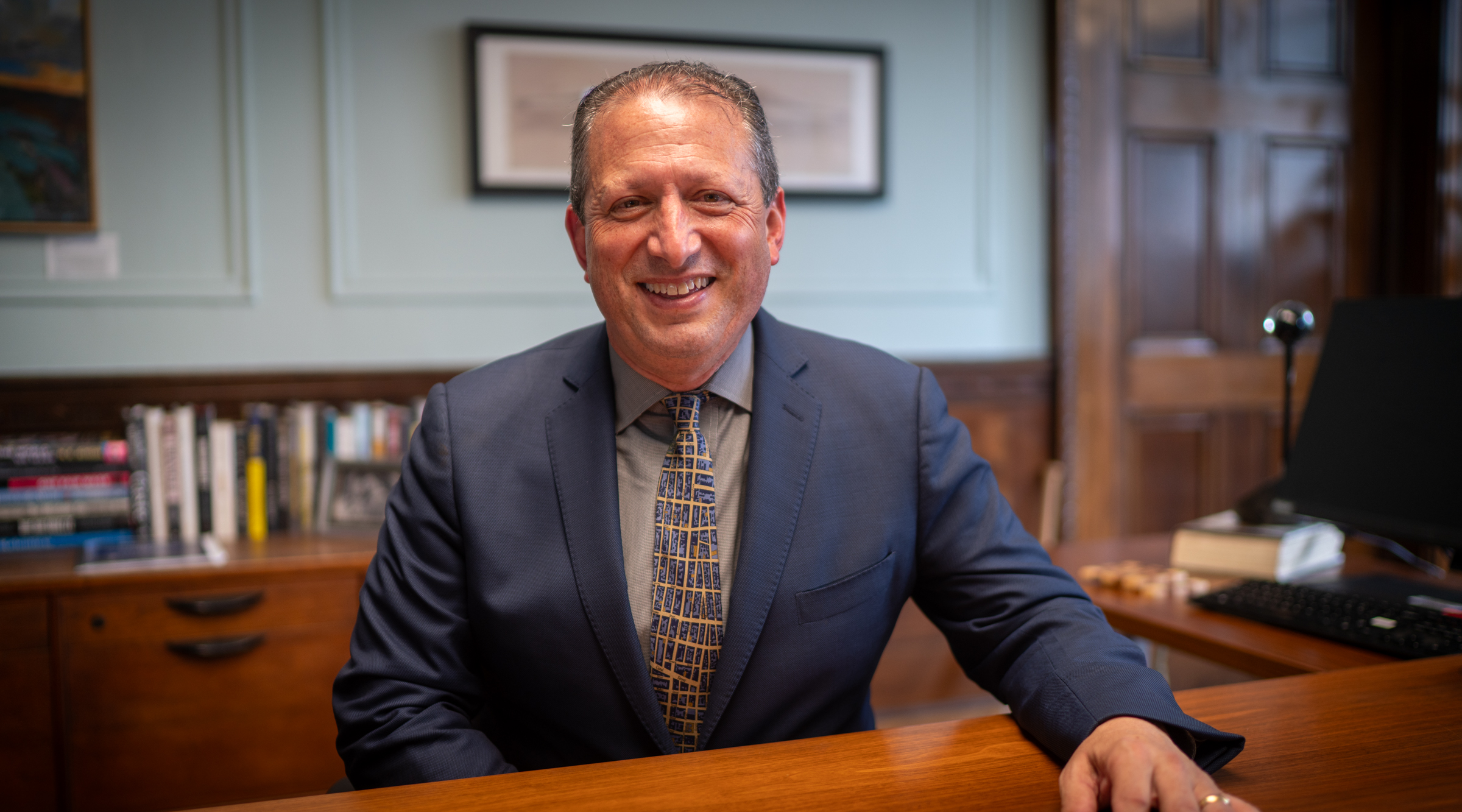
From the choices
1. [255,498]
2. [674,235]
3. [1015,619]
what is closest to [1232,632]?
[1015,619]

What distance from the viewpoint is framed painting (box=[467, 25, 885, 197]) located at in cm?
285

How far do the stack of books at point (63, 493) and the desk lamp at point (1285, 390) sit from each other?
8.57ft

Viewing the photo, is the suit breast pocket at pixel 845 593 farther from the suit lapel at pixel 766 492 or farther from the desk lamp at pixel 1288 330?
the desk lamp at pixel 1288 330

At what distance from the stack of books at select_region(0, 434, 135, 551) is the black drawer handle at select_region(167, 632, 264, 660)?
1.32 feet

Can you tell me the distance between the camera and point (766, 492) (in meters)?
1.19

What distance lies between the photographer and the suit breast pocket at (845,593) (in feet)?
3.84

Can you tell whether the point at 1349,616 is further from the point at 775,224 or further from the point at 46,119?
the point at 46,119

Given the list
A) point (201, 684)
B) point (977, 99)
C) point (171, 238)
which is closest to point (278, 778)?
point (201, 684)

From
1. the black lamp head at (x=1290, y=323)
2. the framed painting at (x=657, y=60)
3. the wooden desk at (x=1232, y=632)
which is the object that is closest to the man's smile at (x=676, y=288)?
the wooden desk at (x=1232, y=632)

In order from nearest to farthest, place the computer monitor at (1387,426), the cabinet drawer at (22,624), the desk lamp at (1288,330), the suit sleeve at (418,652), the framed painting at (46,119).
→ the suit sleeve at (418,652) → the computer monitor at (1387,426) → the desk lamp at (1288,330) → the cabinet drawer at (22,624) → the framed painting at (46,119)

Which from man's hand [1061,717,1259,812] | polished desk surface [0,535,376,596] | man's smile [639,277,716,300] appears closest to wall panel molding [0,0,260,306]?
polished desk surface [0,535,376,596]

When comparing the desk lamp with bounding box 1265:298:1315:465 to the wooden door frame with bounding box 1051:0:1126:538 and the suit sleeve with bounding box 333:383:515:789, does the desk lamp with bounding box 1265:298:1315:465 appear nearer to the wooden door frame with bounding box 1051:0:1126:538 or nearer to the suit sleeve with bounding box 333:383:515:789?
the wooden door frame with bounding box 1051:0:1126:538

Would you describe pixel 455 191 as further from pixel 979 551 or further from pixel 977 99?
pixel 979 551

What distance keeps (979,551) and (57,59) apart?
2753mm
